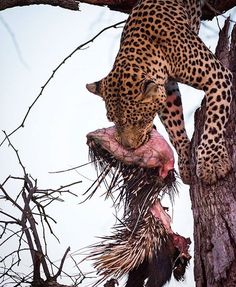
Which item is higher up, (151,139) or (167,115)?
(167,115)

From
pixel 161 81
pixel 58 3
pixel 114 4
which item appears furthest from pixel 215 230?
pixel 114 4

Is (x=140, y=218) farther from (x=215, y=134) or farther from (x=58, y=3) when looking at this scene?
(x=58, y=3)

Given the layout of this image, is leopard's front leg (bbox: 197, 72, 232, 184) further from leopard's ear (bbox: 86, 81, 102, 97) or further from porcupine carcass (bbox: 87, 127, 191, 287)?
A: leopard's ear (bbox: 86, 81, 102, 97)

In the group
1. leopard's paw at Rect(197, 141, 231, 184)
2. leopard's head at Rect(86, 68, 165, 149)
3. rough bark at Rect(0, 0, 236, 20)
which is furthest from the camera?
rough bark at Rect(0, 0, 236, 20)

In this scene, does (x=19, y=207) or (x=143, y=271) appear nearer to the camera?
(x=19, y=207)

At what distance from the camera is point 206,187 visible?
15.0 feet

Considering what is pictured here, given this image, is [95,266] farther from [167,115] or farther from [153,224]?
[167,115]

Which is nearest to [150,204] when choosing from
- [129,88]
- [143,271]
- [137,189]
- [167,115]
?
[137,189]

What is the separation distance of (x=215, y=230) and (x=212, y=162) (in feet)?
2.41

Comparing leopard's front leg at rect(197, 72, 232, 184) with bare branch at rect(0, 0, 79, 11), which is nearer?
leopard's front leg at rect(197, 72, 232, 184)

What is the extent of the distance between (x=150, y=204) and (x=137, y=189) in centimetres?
14

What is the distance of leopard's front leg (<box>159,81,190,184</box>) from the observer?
5.61 m

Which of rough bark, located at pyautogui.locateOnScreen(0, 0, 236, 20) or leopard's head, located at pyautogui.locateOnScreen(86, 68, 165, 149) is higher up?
rough bark, located at pyautogui.locateOnScreen(0, 0, 236, 20)

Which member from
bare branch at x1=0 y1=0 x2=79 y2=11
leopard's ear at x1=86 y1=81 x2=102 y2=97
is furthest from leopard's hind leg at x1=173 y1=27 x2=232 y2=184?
→ bare branch at x1=0 y1=0 x2=79 y2=11
